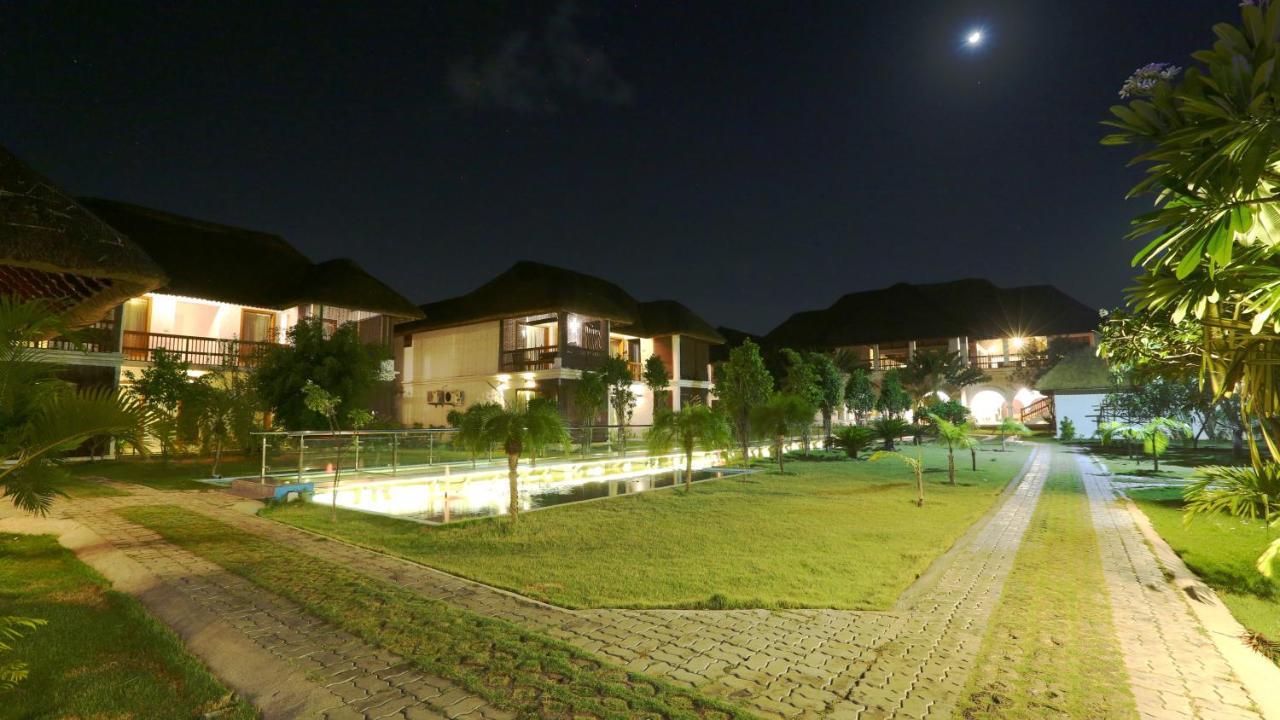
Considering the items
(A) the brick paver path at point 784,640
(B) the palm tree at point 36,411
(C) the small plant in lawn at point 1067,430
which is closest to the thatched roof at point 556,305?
(C) the small plant in lawn at point 1067,430

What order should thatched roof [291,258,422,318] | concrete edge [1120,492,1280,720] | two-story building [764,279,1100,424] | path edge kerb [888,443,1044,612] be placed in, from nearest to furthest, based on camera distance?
concrete edge [1120,492,1280,720]
path edge kerb [888,443,1044,612]
thatched roof [291,258,422,318]
two-story building [764,279,1100,424]

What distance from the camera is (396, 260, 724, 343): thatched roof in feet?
83.4

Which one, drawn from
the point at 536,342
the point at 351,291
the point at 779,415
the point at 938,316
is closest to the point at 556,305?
the point at 536,342

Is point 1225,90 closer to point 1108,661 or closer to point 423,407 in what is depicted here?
point 1108,661

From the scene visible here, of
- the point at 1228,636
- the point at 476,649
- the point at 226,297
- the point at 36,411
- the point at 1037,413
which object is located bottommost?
the point at 1228,636

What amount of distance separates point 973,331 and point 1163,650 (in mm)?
37706

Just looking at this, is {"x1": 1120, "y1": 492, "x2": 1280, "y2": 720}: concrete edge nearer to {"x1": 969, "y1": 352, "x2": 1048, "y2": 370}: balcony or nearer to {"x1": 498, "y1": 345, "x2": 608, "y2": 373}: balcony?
{"x1": 498, "y1": 345, "x2": 608, "y2": 373}: balcony

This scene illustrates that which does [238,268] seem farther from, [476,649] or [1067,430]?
[1067,430]

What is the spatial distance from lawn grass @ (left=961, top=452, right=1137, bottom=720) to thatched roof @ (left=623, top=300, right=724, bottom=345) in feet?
79.9

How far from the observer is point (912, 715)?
130 inches

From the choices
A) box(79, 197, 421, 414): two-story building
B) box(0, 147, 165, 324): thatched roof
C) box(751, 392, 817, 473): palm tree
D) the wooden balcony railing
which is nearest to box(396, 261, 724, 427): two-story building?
box(79, 197, 421, 414): two-story building

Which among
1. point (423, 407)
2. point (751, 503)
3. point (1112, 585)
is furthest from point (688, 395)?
point (1112, 585)

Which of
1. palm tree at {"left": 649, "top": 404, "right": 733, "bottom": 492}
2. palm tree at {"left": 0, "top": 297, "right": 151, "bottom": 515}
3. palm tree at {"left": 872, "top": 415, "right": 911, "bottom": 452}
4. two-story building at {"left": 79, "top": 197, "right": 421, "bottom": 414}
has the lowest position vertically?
palm tree at {"left": 872, "top": 415, "right": 911, "bottom": 452}

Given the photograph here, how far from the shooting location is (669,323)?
31.6 metres
